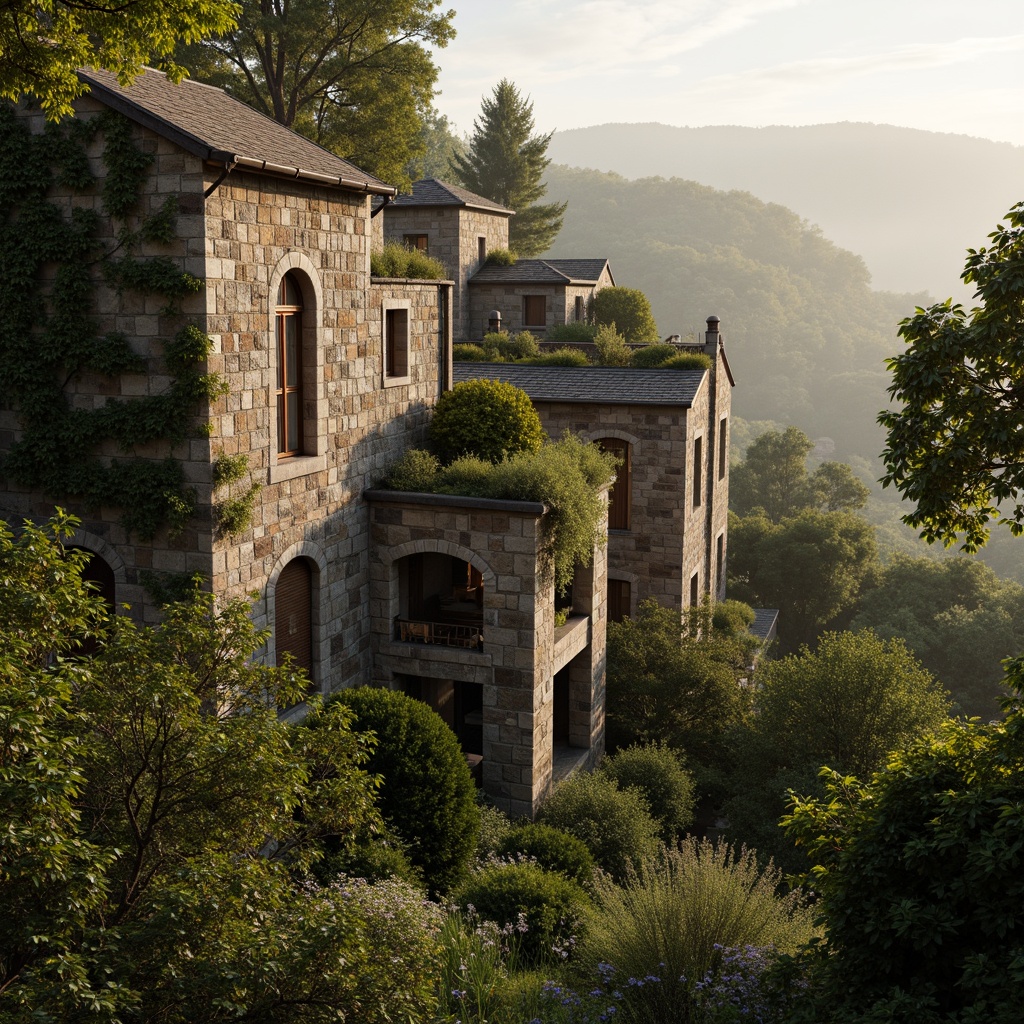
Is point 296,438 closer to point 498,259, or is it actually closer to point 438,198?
point 438,198

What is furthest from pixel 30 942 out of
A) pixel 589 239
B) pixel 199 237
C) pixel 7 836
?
pixel 589 239

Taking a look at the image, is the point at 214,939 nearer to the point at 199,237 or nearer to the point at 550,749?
the point at 199,237

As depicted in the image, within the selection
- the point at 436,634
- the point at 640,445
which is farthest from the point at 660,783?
the point at 640,445

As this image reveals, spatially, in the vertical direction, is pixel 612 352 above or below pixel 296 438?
above

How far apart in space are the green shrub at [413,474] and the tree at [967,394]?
29.7ft

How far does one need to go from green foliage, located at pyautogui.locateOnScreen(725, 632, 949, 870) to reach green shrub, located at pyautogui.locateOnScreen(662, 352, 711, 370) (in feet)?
28.0

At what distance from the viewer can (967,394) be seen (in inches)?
347

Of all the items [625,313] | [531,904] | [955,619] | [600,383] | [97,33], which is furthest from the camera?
[955,619]

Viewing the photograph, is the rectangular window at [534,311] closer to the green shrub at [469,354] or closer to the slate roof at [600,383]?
the green shrub at [469,354]

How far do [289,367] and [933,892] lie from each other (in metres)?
10.7

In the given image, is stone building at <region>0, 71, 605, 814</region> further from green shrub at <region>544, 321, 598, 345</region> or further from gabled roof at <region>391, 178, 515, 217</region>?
gabled roof at <region>391, 178, 515, 217</region>

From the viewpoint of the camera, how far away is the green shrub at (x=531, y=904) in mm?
12367

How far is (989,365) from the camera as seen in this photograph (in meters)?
8.69

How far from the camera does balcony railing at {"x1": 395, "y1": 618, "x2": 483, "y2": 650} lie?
16.8 metres
